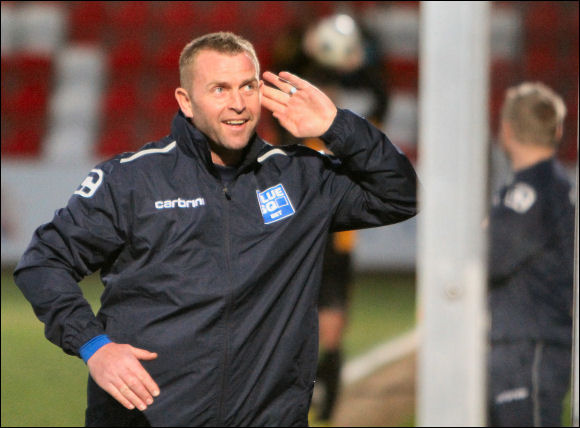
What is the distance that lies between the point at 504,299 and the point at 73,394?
251 centimetres

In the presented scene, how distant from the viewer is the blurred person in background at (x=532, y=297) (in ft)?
9.05

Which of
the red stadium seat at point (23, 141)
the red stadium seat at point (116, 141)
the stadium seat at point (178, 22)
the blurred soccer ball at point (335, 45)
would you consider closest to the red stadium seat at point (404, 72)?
the stadium seat at point (178, 22)

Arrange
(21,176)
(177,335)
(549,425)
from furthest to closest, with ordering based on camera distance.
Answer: (21,176), (549,425), (177,335)

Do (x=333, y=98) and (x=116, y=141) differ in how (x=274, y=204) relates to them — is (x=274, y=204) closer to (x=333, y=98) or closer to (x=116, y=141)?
(x=333, y=98)

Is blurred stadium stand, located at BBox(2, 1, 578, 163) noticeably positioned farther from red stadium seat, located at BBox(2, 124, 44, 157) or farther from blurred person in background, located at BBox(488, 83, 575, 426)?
blurred person in background, located at BBox(488, 83, 575, 426)

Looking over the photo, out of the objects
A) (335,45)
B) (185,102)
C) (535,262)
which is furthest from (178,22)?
(185,102)

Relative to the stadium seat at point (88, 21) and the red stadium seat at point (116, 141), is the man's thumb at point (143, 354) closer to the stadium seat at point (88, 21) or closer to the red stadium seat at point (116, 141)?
the red stadium seat at point (116, 141)

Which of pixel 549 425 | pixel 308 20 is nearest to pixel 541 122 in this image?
pixel 549 425

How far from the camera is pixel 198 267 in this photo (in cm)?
207

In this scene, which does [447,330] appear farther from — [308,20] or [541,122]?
[308,20]

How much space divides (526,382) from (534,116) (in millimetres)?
798

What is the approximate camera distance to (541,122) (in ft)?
9.52

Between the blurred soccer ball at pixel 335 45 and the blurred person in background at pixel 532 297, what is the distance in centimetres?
178

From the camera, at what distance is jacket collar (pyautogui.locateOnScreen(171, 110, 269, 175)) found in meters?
2.10
